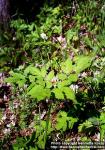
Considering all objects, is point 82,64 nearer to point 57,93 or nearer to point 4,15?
point 57,93

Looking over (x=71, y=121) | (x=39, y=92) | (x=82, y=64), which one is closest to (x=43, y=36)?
(x=71, y=121)

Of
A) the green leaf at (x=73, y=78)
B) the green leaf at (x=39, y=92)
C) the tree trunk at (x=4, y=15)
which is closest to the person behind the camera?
the green leaf at (x=39, y=92)

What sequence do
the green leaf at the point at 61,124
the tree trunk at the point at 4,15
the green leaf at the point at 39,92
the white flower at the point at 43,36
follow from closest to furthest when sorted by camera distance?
the green leaf at the point at 39,92, the green leaf at the point at 61,124, the white flower at the point at 43,36, the tree trunk at the point at 4,15

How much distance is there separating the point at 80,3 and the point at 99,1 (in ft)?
1.22

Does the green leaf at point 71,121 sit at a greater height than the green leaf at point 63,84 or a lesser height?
lesser

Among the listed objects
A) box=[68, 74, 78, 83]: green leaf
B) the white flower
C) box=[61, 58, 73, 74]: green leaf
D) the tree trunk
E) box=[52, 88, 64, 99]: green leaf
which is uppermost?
the tree trunk

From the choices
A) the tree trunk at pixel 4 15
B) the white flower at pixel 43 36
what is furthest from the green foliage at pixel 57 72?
the tree trunk at pixel 4 15

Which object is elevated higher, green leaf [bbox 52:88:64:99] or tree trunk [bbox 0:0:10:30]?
tree trunk [bbox 0:0:10:30]

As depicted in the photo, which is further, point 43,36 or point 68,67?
point 43,36

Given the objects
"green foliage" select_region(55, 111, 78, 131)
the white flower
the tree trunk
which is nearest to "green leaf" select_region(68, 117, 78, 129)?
"green foliage" select_region(55, 111, 78, 131)

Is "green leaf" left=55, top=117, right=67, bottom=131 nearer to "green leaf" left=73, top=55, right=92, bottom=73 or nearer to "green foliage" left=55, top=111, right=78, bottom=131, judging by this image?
"green foliage" left=55, top=111, right=78, bottom=131

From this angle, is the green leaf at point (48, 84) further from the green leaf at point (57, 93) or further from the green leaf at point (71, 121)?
the green leaf at point (71, 121)

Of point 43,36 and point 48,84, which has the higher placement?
point 43,36

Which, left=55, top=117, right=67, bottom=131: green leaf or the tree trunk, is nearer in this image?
→ left=55, top=117, right=67, bottom=131: green leaf
